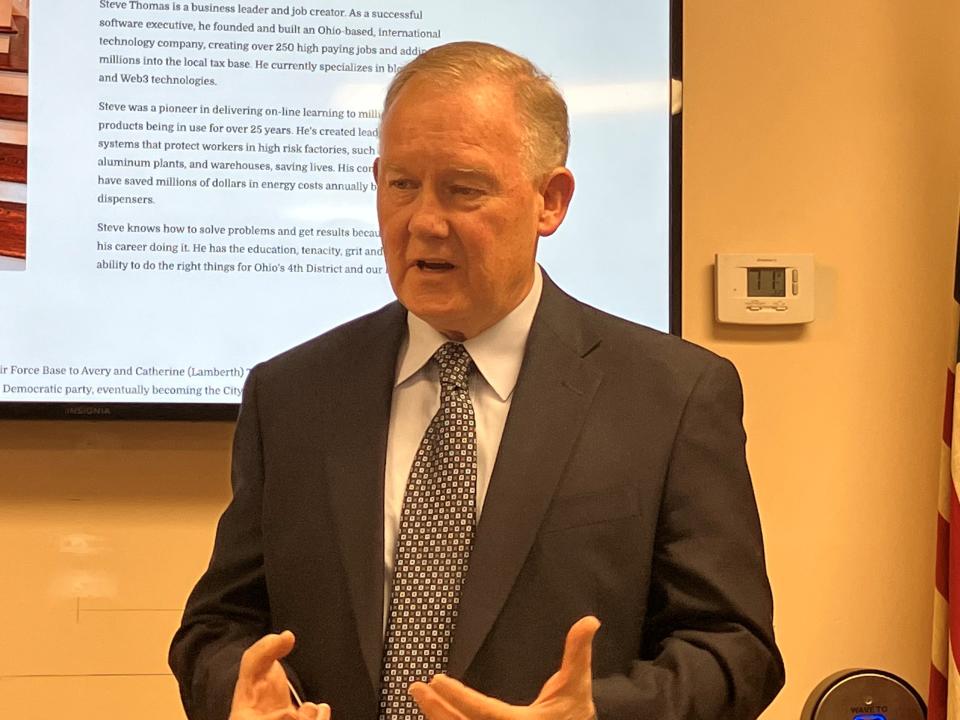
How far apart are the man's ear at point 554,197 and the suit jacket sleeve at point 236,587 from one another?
1.50 ft

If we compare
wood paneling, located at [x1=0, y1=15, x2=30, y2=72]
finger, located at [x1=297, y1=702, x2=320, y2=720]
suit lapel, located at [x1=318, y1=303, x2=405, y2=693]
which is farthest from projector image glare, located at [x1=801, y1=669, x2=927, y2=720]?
wood paneling, located at [x1=0, y1=15, x2=30, y2=72]

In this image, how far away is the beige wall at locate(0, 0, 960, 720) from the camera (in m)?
2.37

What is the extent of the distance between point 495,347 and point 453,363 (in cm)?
6

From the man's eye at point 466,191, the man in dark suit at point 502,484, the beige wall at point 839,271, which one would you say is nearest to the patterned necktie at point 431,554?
the man in dark suit at point 502,484

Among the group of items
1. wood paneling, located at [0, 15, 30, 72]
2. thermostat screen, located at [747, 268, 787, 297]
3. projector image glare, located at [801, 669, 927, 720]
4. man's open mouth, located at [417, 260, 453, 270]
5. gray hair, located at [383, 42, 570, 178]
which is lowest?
projector image glare, located at [801, 669, 927, 720]

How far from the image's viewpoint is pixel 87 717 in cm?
223

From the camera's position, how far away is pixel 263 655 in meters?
1.23

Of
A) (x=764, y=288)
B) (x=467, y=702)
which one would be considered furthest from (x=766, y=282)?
(x=467, y=702)

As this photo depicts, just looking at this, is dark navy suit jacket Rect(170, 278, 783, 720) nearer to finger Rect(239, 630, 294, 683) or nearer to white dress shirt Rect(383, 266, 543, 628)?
white dress shirt Rect(383, 266, 543, 628)

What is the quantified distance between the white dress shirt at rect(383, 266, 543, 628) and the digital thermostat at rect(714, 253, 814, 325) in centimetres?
90

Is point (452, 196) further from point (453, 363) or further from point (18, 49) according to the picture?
point (18, 49)

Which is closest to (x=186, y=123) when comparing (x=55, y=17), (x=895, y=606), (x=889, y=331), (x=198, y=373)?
(x=55, y=17)

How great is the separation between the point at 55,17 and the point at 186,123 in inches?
12.4

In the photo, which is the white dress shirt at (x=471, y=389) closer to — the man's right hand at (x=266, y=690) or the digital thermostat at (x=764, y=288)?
the man's right hand at (x=266, y=690)
